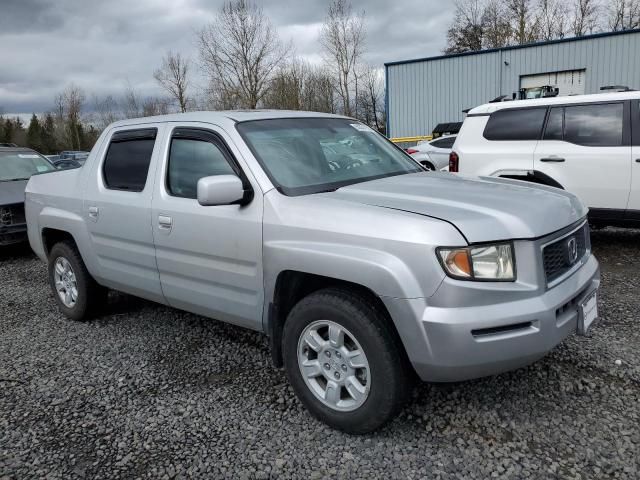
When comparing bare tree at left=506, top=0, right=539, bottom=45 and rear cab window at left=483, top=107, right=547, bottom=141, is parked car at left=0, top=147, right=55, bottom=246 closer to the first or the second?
rear cab window at left=483, top=107, right=547, bottom=141

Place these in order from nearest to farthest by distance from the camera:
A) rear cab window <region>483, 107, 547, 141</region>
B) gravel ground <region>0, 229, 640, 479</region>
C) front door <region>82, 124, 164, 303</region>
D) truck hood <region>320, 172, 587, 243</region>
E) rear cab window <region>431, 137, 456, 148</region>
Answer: truck hood <region>320, 172, 587, 243</region> → gravel ground <region>0, 229, 640, 479</region> → front door <region>82, 124, 164, 303</region> → rear cab window <region>483, 107, 547, 141</region> → rear cab window <region>431, 137, 456, 148</region>

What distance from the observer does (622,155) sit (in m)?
5.77

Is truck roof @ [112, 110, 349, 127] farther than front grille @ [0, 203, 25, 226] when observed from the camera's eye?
No

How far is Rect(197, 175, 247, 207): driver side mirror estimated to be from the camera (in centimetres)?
280

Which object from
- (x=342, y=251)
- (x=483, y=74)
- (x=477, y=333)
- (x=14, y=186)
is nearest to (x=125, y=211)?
(x=342, y=251)

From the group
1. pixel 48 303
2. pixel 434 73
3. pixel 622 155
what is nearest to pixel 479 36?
pixel 434 73

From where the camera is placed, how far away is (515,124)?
21.3ft

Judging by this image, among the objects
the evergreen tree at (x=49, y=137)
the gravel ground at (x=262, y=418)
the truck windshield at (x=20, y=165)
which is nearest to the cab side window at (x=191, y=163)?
the gravel ground at (x=262, y=418)

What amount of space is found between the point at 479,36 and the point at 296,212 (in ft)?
143

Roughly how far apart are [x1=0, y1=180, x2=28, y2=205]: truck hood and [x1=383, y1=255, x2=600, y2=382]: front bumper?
23.4 feet

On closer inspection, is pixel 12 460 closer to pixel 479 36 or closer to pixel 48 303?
pixel 48 303

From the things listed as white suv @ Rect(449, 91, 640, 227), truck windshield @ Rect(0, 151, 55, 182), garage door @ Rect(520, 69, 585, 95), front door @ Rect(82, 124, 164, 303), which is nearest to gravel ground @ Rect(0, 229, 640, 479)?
front door @ Rect(82, 124, 164, 303)

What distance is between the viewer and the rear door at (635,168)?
570 cm

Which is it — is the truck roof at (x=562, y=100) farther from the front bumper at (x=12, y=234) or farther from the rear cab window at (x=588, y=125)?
the front bumper at (x=12, y=234)
